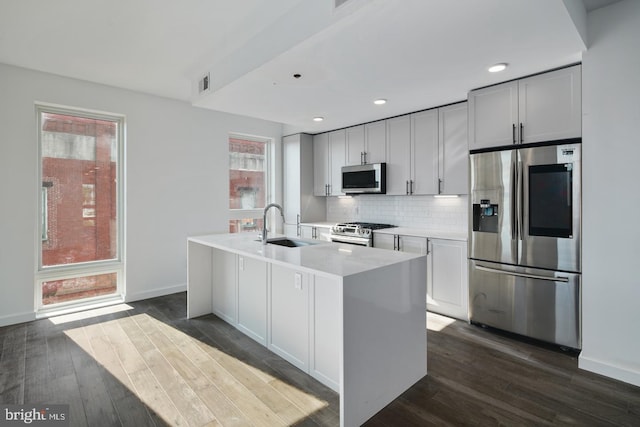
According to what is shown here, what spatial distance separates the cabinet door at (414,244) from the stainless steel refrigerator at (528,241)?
56 centimetres

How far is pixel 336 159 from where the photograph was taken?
5.35 metres

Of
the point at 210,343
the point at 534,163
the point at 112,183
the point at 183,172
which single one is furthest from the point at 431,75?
the point at 112,183

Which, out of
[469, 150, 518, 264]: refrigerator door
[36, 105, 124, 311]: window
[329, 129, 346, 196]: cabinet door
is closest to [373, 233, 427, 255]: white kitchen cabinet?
[469, 150, 518, 264]: refrigerator door

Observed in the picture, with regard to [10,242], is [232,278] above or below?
below

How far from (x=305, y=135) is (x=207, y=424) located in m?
4.54

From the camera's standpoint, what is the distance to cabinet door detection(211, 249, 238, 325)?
11.3ft

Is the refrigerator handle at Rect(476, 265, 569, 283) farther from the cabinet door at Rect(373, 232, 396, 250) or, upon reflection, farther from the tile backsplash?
the cabinet door at Rect(373, 232, 396, 250)

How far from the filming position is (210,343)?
302 cm

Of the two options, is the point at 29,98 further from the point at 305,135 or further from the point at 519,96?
the point at 519,96

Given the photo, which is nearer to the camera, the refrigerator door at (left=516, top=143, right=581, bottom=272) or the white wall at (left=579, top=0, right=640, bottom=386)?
the white wall at (left=579, top=0, right=640, bottom=386)

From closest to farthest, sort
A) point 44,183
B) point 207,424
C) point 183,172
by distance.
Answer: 1. point 207,424
2. point 44,183
3. point 183,172

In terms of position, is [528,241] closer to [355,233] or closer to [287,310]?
[355,233]

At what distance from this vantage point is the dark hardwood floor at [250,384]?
2010 millimetres

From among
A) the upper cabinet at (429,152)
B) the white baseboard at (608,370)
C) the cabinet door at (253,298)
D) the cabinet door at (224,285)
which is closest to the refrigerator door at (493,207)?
the upper cabinet at (429,152)
